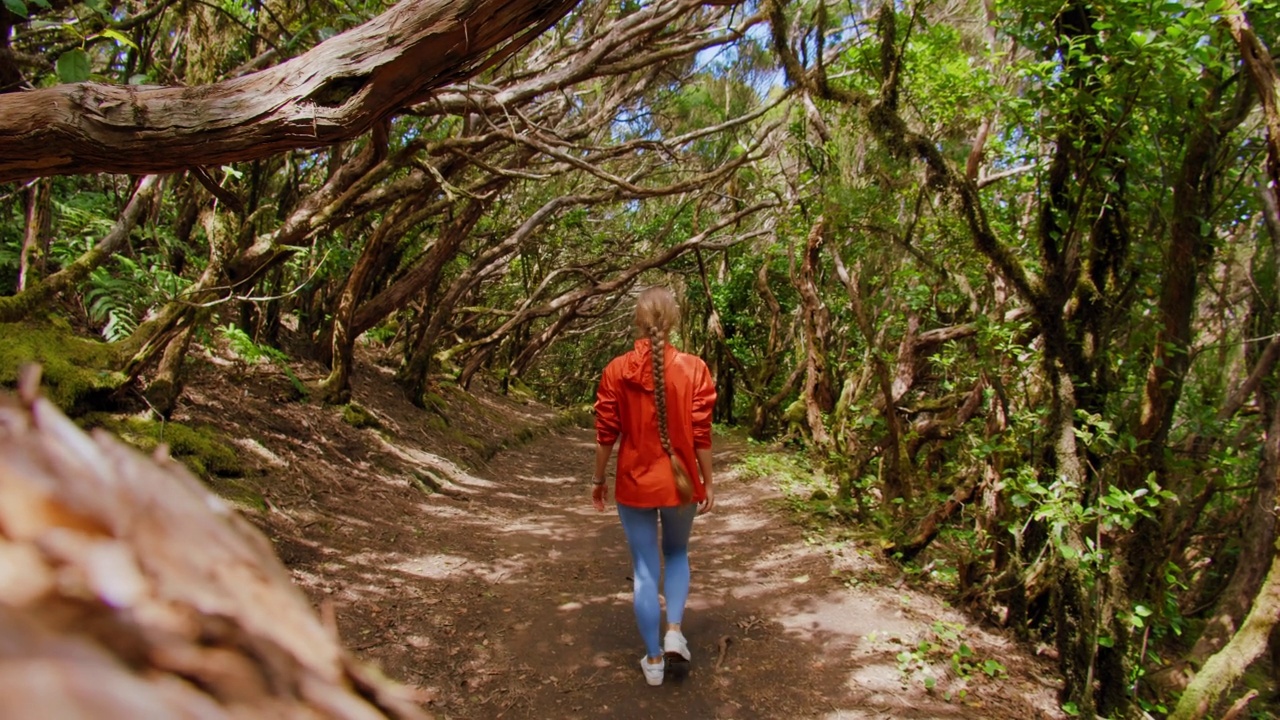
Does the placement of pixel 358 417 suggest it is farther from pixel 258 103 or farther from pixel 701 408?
pixel 258 103

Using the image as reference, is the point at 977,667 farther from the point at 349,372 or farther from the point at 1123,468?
the point at 349,372

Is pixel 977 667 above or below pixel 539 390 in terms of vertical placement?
above

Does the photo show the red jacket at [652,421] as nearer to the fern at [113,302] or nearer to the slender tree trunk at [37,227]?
the fern at [113,302]

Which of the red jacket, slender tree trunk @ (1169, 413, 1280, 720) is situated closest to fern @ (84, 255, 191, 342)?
the red jacket

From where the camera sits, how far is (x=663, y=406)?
3660 millimetres

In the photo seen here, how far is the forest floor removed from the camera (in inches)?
150

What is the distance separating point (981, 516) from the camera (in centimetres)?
461

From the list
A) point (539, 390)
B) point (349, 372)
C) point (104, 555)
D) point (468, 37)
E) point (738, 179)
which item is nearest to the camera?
point (104, 555)

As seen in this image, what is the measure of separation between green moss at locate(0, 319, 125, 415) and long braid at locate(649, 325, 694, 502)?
151 inches

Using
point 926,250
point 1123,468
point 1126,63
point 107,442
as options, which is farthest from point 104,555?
point 926,250

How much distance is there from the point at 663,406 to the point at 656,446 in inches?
8.0

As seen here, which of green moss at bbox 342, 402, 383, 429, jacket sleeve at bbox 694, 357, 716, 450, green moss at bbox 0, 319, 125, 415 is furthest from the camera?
green moss at bbox 342, 402, 383, 429

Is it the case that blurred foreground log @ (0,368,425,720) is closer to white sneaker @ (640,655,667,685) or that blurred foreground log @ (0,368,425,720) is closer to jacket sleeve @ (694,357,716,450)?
jacket sleeve @ (694,357,716,450)

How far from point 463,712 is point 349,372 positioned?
595 cm
